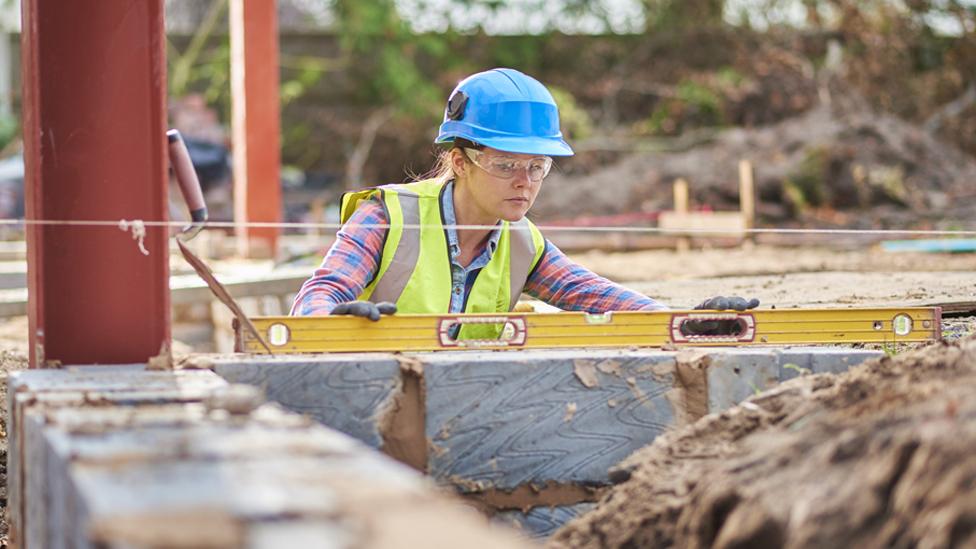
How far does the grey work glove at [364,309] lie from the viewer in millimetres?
4121

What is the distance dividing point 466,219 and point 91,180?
4.76 ft

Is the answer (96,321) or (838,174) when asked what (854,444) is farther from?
(838,174)

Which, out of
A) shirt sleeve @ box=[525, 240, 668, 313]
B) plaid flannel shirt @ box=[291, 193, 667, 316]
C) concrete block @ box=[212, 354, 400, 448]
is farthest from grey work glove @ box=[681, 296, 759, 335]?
concrete block @ box=[212, 354, 400, 448]

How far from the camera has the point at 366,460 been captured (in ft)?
7.93

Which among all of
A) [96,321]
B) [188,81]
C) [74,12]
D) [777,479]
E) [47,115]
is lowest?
[777,479]

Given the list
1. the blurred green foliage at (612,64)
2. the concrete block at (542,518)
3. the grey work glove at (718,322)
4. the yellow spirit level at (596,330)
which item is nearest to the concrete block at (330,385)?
the yellow spirit level at (596,330)

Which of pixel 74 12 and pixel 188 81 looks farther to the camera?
pixel 188 81

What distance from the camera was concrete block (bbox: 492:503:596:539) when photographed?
161 inches

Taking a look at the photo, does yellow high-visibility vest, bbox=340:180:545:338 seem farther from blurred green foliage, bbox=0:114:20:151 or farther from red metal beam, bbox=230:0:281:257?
blurred green foliage, bbox=0:114:20:151

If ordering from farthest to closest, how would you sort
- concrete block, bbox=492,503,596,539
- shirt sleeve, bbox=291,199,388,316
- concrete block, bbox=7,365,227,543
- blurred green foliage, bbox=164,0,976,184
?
blurred green foliage, bbox=164,0,976,184, shirt sleeve, bbox=291,199,388,316, concrete block, bbox=492,503,596,539, concrete block, bbox=7,365,227,543

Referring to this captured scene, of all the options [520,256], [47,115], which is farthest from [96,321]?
[520,256]

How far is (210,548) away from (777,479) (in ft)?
3.67

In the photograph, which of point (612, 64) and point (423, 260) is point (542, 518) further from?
point (612, 64)

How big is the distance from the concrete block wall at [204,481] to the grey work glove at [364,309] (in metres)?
0.74
